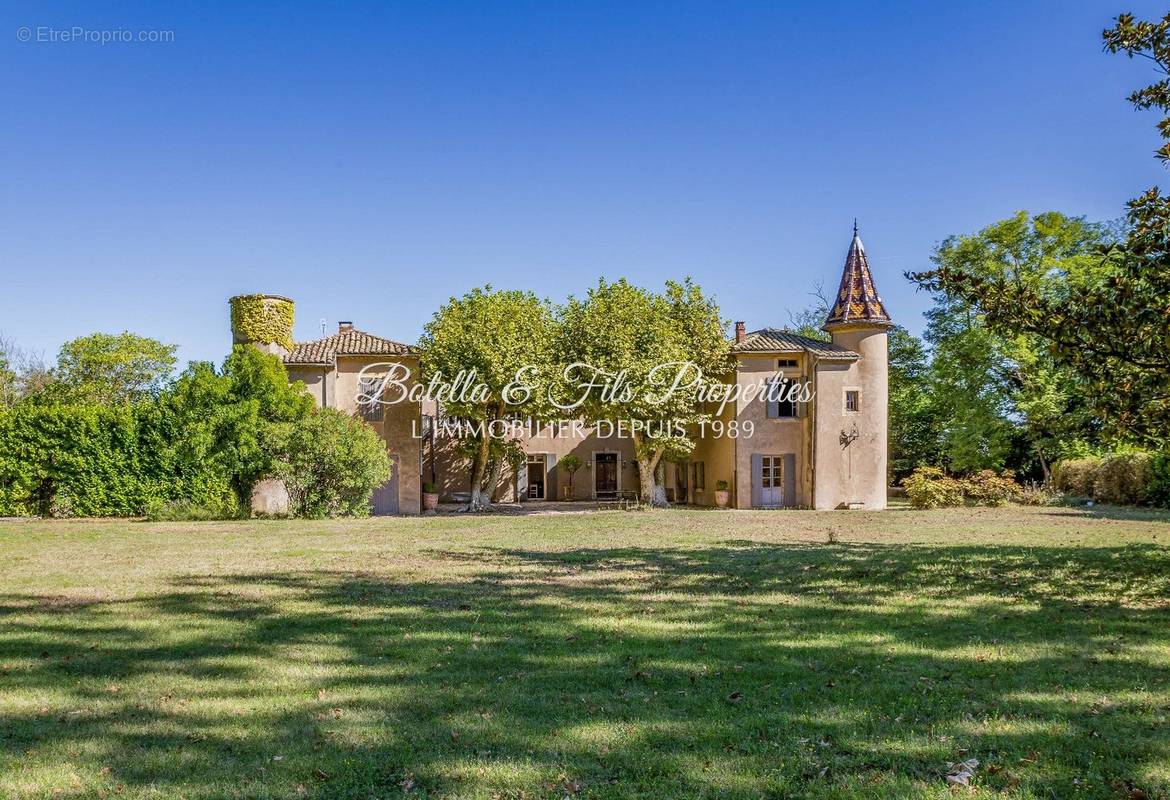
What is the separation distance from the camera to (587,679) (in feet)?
19.6

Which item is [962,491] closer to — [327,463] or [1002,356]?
[1002,356]

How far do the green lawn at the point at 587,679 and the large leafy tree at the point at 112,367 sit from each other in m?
38.8

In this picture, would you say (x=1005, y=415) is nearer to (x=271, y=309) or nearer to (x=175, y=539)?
(x=271, y=309)

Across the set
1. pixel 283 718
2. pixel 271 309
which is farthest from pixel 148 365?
pixel 283 718

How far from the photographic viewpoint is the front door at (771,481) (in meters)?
29.6

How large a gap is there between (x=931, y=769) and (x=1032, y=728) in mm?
1016

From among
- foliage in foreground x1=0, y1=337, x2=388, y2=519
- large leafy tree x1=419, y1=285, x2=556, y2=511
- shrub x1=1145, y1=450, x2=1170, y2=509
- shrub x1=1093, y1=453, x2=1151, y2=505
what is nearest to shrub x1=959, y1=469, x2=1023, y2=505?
shrub x1=1093, y1=453, x2=1151, y2=505

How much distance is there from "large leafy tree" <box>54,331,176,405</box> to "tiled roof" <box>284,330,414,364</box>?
23.3 metres

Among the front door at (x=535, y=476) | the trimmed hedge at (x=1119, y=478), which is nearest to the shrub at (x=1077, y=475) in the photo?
the trimmed hedge at (x=1119, y=478)

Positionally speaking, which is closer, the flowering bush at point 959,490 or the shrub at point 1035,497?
the flowering bush at point 959,490

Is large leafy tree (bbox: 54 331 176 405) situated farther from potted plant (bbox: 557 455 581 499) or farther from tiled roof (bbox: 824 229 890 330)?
tiled roof (bbox: 824 229 890 330)

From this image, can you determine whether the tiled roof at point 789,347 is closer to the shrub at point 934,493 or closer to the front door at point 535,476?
the shrub at point 934,493

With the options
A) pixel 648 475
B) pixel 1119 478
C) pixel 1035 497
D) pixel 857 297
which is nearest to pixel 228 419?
pixel 648 475

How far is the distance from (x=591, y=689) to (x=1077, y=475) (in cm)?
3215
